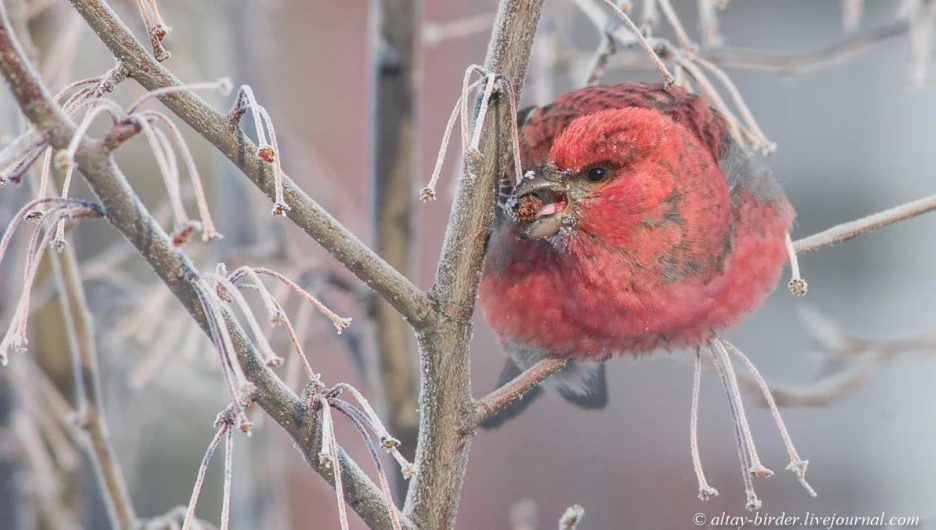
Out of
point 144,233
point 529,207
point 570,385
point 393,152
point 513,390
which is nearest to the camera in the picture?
point 144,233

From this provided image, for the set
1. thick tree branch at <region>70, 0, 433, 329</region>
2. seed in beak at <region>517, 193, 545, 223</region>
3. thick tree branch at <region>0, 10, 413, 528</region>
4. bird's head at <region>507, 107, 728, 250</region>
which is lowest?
thick tree branch at <region>0, 10, 413, 528</region>

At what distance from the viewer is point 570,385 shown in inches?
33.4

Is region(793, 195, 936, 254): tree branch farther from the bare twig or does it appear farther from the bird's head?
the bare twig

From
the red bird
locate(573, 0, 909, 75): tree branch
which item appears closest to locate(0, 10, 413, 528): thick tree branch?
the red bird

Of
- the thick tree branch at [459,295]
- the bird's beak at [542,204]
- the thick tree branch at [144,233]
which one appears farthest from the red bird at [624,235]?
the thick tree branch at [144,233]

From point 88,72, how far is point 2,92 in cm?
13

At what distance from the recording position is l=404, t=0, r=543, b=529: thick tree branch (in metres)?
0.52

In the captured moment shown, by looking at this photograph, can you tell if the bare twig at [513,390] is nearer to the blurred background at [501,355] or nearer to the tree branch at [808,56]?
the blurred background at [501,355]

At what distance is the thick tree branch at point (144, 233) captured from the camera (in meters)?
0.39

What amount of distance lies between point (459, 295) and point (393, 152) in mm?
479

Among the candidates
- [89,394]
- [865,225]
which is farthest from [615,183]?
[89,394]

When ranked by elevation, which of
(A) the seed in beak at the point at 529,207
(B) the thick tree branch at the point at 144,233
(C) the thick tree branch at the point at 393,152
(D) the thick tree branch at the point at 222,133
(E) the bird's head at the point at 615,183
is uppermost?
(C) the thick tree branch at the point at 393,152

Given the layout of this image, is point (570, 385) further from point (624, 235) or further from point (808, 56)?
point (808, 56)

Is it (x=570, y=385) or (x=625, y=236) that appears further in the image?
(x=570, y=385)
